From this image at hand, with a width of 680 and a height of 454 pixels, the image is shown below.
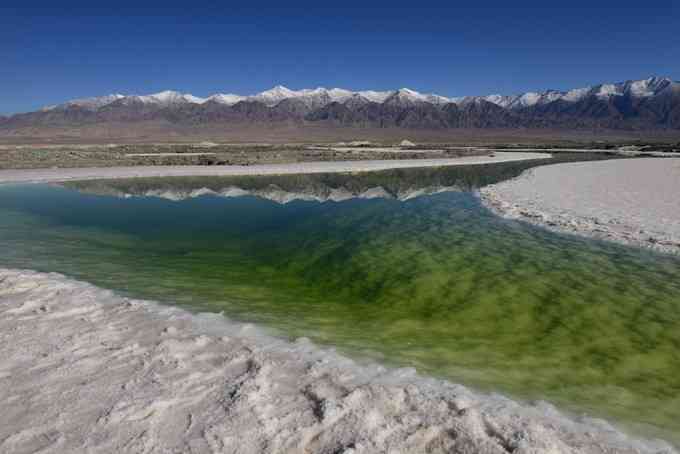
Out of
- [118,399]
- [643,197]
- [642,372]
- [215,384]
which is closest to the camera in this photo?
[118,399]

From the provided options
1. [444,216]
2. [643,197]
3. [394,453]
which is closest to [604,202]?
[643,197]

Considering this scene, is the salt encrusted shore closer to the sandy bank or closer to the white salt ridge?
the white salt ridge

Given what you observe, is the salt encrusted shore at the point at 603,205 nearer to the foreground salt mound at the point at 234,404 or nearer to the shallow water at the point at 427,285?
the shallow water at the point at 427,285

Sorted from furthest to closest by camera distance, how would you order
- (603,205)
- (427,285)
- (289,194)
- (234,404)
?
(289,194) < (603,205) < (427,285) < (234,404)

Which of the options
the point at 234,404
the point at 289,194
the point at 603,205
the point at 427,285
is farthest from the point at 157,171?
the point at 234,404

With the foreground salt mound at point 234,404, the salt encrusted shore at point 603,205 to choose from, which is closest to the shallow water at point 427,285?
the foreground salt mound at point 234,404

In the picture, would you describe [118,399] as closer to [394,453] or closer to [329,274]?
[394,453]

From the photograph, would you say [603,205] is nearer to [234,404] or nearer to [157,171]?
[234,404]
